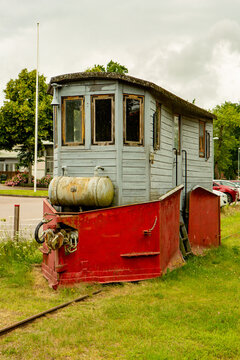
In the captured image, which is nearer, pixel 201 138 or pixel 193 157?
pixel 193 157

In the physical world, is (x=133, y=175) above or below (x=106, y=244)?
above

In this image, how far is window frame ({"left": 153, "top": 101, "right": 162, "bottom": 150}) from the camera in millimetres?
9266

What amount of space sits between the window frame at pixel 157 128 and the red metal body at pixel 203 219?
2.42m

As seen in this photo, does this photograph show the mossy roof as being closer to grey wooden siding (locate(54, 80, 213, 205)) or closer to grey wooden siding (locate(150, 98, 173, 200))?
grey wooden siding (locate(54, 80, 213, 205))

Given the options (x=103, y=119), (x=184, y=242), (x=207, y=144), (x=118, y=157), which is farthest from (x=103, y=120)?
(x=207, y=144)

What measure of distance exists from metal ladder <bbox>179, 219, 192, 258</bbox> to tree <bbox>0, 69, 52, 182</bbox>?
29.8 metres

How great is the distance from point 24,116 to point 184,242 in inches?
1223

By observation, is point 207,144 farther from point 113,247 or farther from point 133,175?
point 113,247

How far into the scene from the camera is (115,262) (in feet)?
26.3

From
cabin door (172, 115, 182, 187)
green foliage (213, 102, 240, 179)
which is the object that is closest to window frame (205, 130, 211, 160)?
cabin door (172, 115, 182, 187)

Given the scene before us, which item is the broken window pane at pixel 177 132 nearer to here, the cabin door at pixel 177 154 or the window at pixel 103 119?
the cabin door at pixel 177 154

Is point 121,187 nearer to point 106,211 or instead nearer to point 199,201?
point 106,211

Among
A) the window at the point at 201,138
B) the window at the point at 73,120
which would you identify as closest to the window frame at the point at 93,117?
the window at the point at 73,120

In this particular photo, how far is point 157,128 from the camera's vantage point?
9.70m
